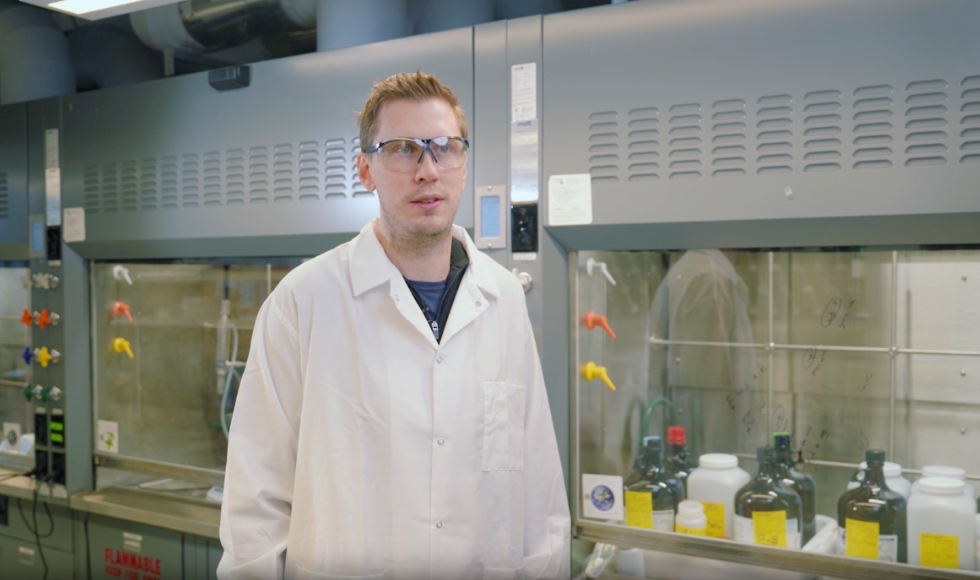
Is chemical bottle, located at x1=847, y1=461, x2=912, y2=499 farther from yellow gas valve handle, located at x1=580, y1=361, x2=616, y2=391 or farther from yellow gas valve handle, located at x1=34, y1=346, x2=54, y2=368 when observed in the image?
yellow gas valve handle, located at x1=34, y1=346, x2=54, y2=368

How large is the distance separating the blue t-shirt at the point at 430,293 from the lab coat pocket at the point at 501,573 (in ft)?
1.65

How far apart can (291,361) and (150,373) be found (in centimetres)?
151

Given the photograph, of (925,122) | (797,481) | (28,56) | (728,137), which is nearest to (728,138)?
(728,137)

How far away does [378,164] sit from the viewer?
52.1 inches

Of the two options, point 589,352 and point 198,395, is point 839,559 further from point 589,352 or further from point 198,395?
point 198,395

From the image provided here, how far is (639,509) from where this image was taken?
5.78ft

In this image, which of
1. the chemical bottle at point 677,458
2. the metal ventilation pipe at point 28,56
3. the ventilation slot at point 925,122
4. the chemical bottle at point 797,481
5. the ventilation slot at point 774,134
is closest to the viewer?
the ventilation slot at point 925,122

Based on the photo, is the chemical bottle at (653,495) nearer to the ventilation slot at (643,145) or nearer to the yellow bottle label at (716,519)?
the yellow bottle label at (716,519)

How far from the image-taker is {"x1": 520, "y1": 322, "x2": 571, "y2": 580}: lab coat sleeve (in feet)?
4.68

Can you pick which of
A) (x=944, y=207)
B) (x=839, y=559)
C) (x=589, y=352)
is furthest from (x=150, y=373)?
(x=944, y=207)

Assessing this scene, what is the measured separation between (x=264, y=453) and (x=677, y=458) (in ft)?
3.58

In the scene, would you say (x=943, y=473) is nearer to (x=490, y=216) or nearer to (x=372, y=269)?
(x=490, y=216)

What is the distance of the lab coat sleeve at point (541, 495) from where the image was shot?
→ 1.43m

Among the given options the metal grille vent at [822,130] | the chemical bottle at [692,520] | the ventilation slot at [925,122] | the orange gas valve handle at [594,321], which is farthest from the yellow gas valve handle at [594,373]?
the ventilation slot at [925,122]
